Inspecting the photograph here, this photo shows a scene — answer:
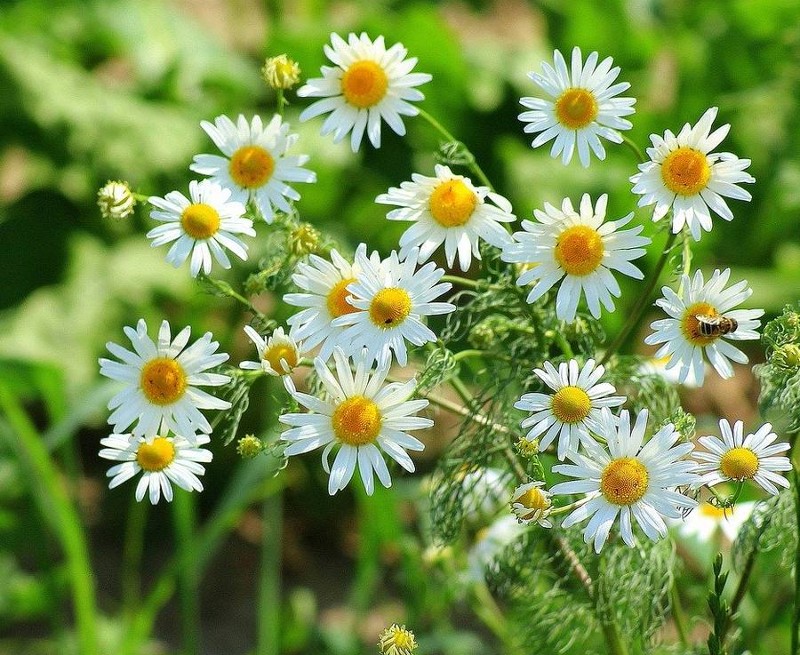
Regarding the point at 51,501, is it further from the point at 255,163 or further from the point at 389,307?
the point at 389,307

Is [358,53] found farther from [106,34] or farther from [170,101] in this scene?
[106,34]

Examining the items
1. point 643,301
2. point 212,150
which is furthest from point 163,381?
point 212,150

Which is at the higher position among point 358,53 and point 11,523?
point 11,523

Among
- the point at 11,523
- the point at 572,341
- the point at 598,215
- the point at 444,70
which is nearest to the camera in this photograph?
the point at 598,215

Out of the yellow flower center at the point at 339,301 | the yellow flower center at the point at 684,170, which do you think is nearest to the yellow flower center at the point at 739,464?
the yellow flower center at the point at 684,170

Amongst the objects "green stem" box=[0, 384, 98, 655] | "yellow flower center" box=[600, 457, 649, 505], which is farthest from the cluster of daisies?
"green stem" box=[0, 384, 98, 655]

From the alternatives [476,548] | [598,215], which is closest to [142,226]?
[476,548]

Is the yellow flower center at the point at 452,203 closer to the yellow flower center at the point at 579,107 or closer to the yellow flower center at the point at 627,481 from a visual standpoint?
the yellow flower center at the point at 579,107
